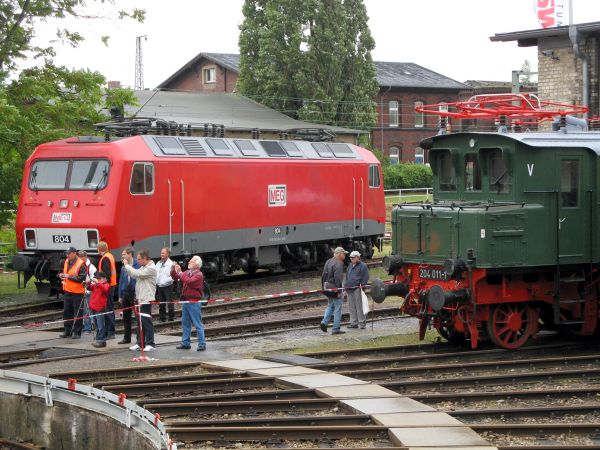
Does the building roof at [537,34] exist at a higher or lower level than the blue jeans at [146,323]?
higher

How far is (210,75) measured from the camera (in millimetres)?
67062

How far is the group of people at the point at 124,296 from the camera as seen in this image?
17.0 metres

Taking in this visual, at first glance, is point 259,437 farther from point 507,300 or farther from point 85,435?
point 507,300

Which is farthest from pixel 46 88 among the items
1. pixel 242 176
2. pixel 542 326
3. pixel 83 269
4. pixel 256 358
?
pixel 542 326

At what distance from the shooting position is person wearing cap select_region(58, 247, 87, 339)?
18.6 metres

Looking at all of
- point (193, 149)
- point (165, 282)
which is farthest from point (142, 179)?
point (165, 282)

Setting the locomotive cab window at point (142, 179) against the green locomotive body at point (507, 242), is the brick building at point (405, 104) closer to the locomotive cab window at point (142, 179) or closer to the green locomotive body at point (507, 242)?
the locomotive cab window at point (142, 179)

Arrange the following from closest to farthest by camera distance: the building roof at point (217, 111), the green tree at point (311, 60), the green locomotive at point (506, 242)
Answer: the green locomotive at point (506, 242) → the building roof at point (217, 111) → the green tree at point (311, 60)

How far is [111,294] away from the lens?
18531 mm

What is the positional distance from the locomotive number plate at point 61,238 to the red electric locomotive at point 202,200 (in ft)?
0.07

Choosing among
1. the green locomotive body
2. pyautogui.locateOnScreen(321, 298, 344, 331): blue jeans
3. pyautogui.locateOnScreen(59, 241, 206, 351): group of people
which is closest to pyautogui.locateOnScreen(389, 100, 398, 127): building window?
pyautogui.locateOnScreen(59, 241, 206, 351): group of people

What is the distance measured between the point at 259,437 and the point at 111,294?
7423mm

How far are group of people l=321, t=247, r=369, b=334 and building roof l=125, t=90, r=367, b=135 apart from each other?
29.5 m

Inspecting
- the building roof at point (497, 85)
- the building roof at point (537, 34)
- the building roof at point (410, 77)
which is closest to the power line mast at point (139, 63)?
the building roof at point (410, 77)
